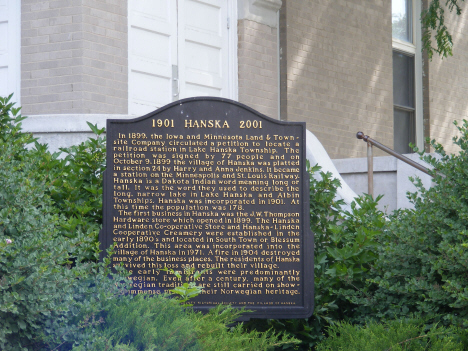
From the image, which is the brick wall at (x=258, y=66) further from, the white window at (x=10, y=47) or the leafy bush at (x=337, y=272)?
the leafy bush at (x=337, y=272)

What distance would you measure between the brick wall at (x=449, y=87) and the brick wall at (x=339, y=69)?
166 cm

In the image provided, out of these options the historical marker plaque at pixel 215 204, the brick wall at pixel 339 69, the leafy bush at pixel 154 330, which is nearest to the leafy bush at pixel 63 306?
the leafy bush at pixel 154 330

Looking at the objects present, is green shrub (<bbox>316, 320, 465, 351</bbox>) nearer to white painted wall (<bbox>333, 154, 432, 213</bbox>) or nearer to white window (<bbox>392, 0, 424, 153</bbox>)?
white painted wall (<bbox>333, 154, 432, 213</bbox>)

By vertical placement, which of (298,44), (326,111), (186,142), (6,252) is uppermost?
(298,44)

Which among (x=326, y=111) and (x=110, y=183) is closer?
(x=110, y=183)

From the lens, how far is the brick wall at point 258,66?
9.21 meters

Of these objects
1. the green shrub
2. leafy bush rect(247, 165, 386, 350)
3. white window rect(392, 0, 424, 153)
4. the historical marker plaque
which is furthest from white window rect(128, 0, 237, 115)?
white window rect(392, 0, 424, 153)

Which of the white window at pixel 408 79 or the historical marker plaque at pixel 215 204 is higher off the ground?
the white window at pixel 408 79

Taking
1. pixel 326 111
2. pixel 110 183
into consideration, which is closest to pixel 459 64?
pixel 326 111

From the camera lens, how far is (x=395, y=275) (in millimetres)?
4566

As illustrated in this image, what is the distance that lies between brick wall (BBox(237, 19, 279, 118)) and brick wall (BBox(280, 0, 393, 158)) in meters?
0.48

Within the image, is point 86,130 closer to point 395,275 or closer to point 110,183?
point 110,183

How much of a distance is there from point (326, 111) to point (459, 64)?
5.00 metres

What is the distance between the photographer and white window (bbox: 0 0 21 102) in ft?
25.1
